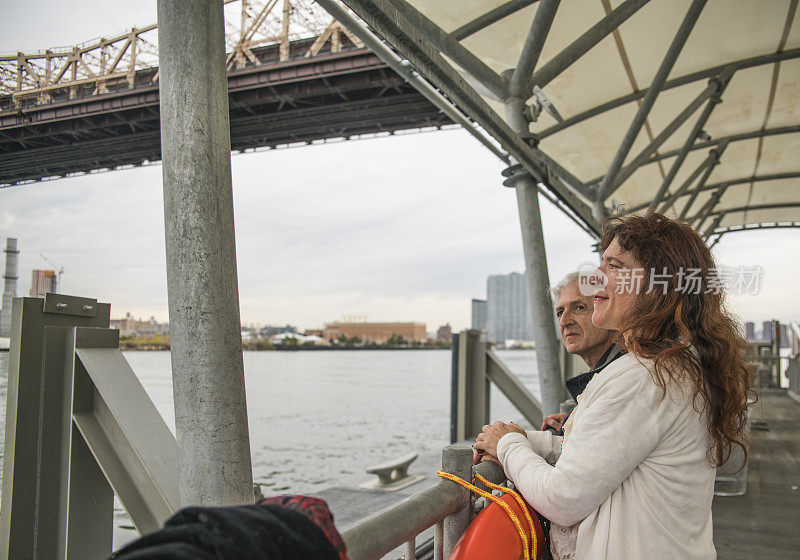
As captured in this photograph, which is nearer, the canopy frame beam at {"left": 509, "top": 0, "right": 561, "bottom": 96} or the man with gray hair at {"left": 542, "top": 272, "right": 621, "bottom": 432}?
the man with gray hair at {"left": 542, "top": 272, "right": 621, "bottom": 432}

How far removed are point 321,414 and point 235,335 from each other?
2693cm

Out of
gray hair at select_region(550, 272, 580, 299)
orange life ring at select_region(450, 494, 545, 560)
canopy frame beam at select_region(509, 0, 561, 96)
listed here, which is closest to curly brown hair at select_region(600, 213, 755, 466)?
orange life ring at select_region(450, 494, 545, 560)

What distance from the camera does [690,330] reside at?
4.46 ft

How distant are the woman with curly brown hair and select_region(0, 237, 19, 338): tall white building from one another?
7.07 ft

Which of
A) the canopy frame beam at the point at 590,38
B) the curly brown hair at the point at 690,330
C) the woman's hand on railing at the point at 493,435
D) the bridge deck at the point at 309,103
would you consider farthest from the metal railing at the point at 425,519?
the bridge deck at the point at 309,103

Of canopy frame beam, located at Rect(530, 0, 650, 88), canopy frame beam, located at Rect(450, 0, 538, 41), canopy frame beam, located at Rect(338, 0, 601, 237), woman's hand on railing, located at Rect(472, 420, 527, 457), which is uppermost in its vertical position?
canopy frame beam, located at Rect(450, 0, 538, 41)

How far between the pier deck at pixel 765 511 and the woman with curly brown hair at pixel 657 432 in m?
0.89

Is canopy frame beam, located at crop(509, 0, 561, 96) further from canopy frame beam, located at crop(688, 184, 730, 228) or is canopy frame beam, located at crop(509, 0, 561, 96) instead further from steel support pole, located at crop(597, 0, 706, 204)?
canopy frame beam, located at crop(688, 184, 730, 228)

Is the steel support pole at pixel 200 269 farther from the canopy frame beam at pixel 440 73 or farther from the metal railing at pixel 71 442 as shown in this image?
the canopy frame beam at pixel 440 73

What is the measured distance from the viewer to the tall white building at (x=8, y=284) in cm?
243

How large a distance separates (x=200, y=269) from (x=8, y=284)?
2883 mm

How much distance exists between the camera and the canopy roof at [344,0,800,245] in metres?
4.12

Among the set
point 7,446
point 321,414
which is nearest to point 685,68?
point 7,446

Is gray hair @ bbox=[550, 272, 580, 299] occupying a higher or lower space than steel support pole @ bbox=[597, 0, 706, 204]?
lower
